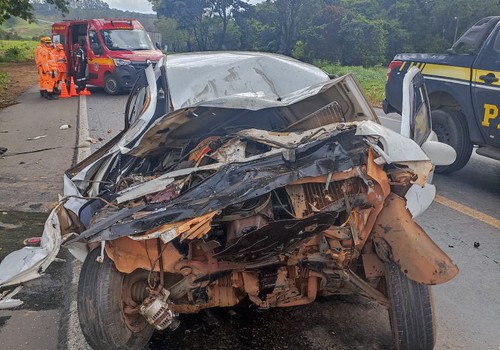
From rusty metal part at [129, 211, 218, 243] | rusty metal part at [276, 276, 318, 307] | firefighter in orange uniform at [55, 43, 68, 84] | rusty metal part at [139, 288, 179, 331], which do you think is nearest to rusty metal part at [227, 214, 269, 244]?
rusty metal part at [129, 211, 218, 243]

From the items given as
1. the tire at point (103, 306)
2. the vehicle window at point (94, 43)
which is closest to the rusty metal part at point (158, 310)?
the tire at point (103, 306)

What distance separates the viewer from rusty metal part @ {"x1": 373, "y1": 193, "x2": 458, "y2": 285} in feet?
8.20

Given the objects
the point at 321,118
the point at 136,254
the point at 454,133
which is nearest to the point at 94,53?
the point at 454,133

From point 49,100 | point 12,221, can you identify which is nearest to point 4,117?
point 49,100

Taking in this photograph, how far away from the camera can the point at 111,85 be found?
16000mm

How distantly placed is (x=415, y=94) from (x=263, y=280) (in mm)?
1801

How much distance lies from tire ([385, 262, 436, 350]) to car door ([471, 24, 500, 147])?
3985 mm

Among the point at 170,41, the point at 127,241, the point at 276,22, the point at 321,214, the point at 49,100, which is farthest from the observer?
the point at 170,41

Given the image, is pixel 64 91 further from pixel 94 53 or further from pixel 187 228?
pixel 187 228

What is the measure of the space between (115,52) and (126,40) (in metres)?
0.88

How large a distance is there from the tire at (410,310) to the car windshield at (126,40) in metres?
15.1

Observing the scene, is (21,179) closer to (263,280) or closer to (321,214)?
(263,280)

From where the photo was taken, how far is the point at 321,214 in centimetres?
235

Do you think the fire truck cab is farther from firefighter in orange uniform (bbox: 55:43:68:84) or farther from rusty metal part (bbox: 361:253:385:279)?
rusty metal part (bbox: 361:253:385:279)
